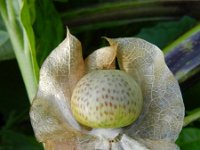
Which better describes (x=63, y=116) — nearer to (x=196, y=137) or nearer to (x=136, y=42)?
(x=136, y=42)

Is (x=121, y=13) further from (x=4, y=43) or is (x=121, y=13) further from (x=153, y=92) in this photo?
(x=153, y=92)

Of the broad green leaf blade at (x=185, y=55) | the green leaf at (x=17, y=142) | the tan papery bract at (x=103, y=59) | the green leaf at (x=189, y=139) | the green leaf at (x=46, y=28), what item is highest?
the tan papery bract at (x=103, y=59)

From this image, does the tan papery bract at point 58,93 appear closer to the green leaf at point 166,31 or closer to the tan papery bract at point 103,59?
the tan papery bract at point 103,59

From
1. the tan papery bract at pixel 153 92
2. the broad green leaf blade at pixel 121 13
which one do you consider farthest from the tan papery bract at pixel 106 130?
the broad green leaf blade at pixel 121 13

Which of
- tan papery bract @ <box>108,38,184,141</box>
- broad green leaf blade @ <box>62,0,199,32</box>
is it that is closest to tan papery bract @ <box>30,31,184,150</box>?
tan papery bract @ <box>108,38,184,141</box>

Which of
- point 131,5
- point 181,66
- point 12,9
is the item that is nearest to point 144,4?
point 131,5

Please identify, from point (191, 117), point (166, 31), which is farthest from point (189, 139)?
point (166, 31)
